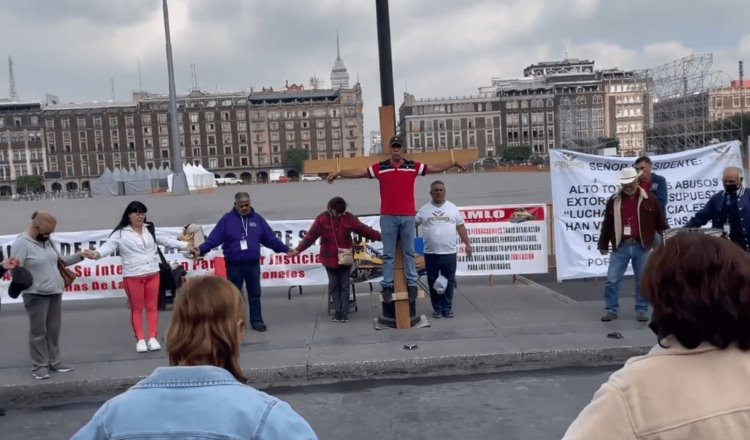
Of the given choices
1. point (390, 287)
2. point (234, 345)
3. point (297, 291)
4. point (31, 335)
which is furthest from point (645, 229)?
point (234, 345)

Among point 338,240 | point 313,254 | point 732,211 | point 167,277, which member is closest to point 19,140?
point 313,254

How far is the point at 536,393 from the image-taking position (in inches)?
252

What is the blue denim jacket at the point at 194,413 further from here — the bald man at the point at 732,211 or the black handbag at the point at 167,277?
the black handbag at the point at 167,277

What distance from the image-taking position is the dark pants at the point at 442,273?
30.6 feet

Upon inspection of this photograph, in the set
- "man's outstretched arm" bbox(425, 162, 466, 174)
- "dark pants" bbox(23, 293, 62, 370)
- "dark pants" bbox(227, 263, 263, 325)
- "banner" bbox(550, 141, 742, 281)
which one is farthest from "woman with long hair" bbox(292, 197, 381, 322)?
"dark pants" bbox(23, 293, 62, 370)

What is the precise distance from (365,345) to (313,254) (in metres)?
3.43

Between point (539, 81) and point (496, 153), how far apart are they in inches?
819

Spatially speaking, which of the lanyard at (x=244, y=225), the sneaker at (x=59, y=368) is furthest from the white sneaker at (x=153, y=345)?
the lanyard at (x=244, y=225)

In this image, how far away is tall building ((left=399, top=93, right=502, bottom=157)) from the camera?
147 meters

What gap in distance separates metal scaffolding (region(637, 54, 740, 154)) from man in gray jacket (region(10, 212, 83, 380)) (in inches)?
2303

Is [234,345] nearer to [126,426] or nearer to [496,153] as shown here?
[126,426]

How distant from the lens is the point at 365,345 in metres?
7.96

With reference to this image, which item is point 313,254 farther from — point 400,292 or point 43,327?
point 43,327

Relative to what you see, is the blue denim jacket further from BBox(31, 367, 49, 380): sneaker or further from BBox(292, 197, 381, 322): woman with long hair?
BBox(292, 197, 381, 322): woman with long hair
